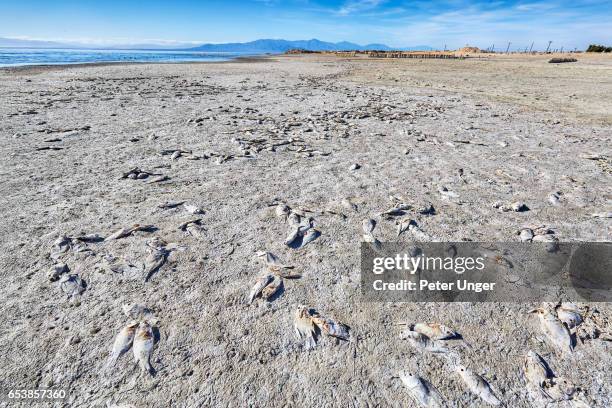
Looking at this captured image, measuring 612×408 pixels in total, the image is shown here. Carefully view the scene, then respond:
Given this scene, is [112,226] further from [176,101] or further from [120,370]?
[176,101]

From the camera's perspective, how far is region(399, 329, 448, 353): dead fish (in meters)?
2.77

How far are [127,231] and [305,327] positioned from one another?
2883 mm

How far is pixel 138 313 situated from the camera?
3.08 meters

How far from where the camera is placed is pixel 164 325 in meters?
2.96

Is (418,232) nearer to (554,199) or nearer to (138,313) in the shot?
(554,199)

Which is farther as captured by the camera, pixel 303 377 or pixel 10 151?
pixel 10 151

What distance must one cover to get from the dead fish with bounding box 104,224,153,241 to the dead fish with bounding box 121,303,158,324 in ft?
4.56

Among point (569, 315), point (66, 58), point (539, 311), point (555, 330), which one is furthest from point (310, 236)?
point (66, 58)

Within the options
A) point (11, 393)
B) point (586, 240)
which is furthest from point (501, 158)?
point (11, 393)

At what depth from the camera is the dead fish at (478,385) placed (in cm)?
238

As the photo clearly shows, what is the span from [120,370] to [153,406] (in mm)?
463

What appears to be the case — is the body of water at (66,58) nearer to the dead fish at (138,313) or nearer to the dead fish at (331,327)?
the dead fish at (138,313)

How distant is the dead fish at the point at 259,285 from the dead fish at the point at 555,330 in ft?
8.84

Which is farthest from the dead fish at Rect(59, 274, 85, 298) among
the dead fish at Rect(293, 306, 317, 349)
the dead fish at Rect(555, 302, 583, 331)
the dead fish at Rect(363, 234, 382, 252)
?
the dead fish at Rect(555, 302, 583, 331)
